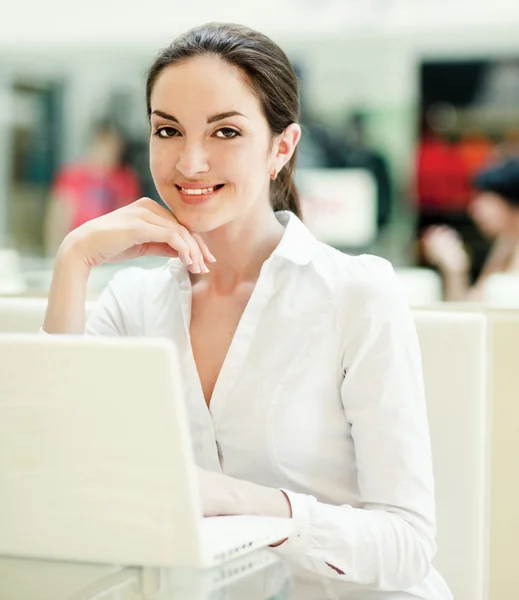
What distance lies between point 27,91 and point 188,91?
717 cm

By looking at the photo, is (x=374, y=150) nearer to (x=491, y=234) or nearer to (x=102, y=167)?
(x=491, y=234)

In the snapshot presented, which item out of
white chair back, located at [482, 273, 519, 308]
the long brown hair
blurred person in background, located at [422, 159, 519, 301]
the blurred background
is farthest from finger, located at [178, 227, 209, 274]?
the blurred background

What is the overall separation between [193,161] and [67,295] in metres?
0.29

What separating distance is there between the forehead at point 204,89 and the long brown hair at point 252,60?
0.01 meters

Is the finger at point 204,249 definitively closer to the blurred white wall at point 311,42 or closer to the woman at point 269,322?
the woman at point 269,322

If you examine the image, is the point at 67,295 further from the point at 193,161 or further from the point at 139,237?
the point at 193,161

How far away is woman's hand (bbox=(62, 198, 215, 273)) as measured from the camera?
5.03 ft

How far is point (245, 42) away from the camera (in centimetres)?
154

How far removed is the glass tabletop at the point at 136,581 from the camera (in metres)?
1.04

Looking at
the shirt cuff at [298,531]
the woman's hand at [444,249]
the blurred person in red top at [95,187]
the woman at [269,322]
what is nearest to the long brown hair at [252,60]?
the woman at [269,322]

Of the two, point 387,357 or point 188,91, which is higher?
point 188,91

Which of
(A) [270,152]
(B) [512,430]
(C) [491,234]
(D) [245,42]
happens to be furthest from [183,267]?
(C) [491,234]

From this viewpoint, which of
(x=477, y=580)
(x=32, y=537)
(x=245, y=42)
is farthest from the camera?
(x=477, y=580)

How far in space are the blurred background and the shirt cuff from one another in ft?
18.8
